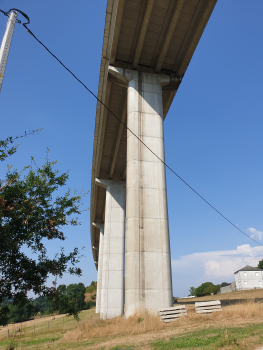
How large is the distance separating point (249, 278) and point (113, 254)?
263 ft

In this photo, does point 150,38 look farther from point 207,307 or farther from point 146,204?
point 207,307

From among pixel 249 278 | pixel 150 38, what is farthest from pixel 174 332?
pixel 249 278

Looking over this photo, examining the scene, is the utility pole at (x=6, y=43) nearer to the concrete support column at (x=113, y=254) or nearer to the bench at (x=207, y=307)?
the bench at (x=207, y=307)

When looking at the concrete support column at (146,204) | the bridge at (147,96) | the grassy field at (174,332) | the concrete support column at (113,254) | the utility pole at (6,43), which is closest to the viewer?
the utility pole at (6,43)

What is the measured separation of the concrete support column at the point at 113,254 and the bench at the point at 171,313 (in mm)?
16678

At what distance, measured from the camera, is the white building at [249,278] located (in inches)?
3588

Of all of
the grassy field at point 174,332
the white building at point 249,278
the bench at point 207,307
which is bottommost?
the grassy field at point 174,332

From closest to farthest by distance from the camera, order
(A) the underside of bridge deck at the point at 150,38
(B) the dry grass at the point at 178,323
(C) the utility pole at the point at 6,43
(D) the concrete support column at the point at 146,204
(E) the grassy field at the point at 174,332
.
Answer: (C) the utility pole at the point at 6,43, (E) the grassy field at the point at 174,332, (B) the dry grass at the point at 178,323, (D) the concrete support column at the point at 146,204, (A) the underside of bridge deck at the point at 150,38

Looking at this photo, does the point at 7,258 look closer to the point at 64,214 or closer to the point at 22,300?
the point at 22,300

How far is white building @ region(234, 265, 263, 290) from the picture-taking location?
299ft

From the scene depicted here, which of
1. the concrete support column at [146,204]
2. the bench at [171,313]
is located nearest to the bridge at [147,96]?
the concrete support column at [146,204]

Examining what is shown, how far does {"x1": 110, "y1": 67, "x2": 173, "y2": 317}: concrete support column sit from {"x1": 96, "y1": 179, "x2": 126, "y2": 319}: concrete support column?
49.6 feet

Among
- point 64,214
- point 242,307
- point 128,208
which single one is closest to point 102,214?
point 128,208

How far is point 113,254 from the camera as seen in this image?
29.7m
